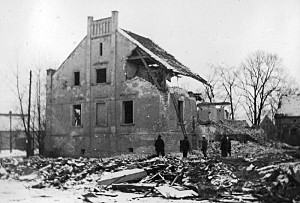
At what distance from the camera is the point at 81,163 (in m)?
18.2

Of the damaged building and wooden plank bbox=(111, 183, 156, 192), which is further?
the damaged building

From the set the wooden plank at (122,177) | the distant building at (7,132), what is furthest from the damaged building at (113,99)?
the distant building at (7,132)

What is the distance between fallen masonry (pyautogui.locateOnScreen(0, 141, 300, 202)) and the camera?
11116mm

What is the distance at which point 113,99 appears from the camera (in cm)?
2528

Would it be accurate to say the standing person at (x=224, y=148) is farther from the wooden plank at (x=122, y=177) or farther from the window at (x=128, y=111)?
the wooden plank at (x=122, y=177)

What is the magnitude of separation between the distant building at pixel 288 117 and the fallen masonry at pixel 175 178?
1958 centimetres

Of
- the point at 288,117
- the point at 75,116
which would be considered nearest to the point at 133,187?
the point at 75,116

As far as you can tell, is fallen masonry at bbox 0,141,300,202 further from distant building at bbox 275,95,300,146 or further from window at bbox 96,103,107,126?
distant building at bbox 275,95,300,146

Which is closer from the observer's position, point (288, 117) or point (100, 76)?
point (100, 76)

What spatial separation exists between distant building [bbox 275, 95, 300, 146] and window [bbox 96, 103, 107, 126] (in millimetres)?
16578

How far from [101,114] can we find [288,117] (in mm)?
20255

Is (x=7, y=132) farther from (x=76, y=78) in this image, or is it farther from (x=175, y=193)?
(x=175, y=193)

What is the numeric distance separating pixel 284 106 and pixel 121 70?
67.3ft

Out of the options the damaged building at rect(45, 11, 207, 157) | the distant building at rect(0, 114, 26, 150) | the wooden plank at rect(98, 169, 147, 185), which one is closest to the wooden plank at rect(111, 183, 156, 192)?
the wooden plank at rect(98, 169, 147, 185)
